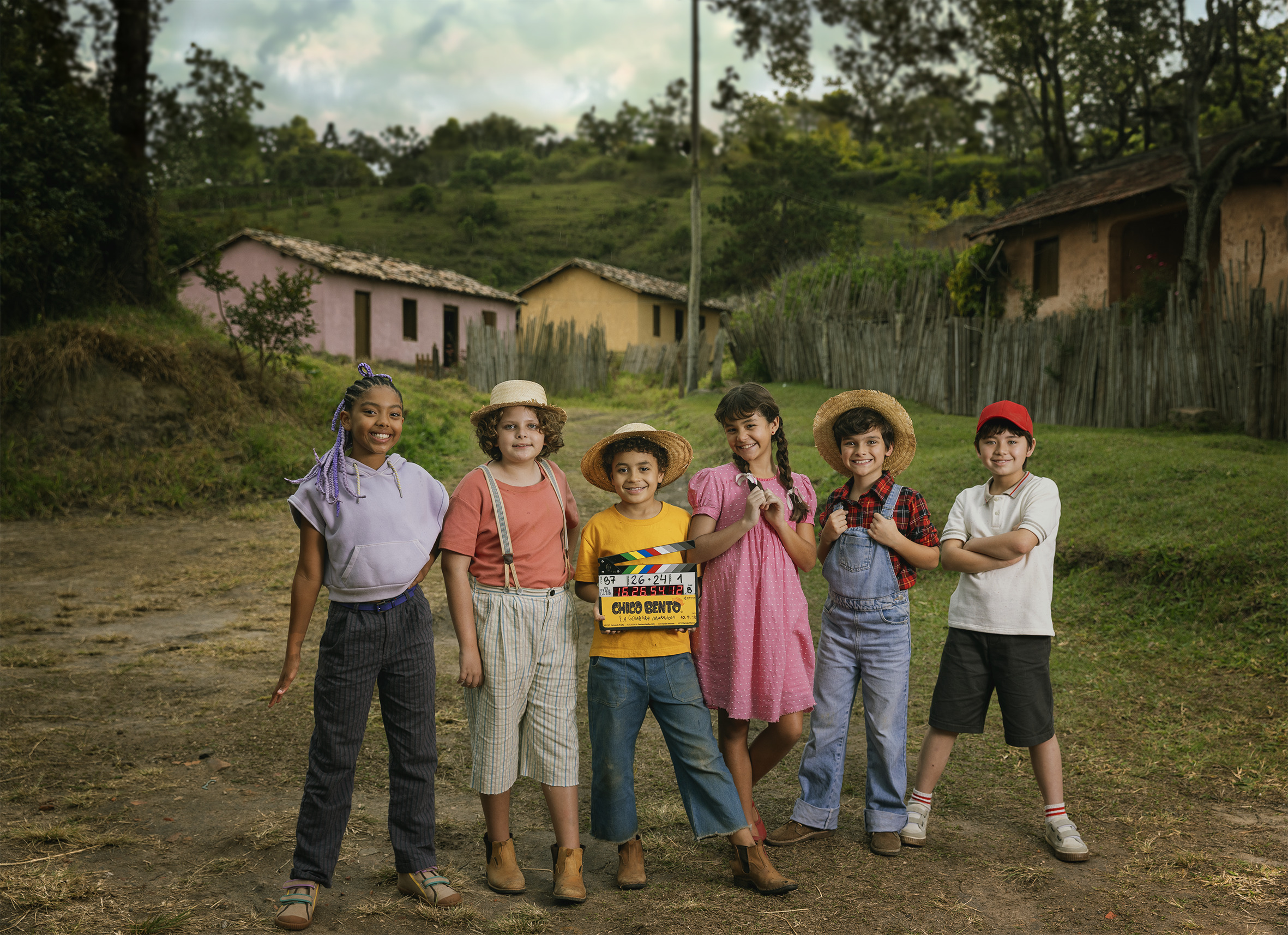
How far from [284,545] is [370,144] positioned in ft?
265

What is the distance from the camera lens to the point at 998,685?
337 cm

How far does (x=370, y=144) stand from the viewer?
8188 cm

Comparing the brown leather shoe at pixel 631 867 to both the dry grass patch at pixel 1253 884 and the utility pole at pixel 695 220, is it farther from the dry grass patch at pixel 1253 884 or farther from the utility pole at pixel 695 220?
the utility pole at pixel 695 220

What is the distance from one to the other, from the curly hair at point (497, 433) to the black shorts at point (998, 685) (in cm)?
156

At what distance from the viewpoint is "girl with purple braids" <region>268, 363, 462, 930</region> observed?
2.87 m

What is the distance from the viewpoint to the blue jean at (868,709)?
3.26 metres

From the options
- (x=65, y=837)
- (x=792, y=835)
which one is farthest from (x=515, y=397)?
(x=65, y=837)

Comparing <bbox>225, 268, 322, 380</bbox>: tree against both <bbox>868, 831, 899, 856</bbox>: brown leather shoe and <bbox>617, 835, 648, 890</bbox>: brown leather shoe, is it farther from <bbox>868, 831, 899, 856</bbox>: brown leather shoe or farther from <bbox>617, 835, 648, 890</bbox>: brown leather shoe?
<bbox>868, 831, 899, 856</bbox>: brown leather shoe

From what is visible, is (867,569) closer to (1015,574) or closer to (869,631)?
(869,631)

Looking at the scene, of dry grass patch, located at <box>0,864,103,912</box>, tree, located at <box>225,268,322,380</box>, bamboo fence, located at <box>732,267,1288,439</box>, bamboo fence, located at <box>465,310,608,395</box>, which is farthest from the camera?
bamboo fence, located at <box>465,310,608,395</box>

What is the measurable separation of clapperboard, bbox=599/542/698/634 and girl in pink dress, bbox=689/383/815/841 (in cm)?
14

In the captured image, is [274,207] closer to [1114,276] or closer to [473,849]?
[1114,276]

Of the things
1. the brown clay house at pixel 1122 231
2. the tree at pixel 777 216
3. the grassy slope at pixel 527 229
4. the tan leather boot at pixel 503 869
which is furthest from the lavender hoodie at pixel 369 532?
the grassy slope at pixel 527 229

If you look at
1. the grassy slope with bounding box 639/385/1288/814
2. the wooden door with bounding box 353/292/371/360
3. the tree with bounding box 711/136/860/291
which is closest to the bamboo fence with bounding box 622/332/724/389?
the wooden door with bounding box 353/292/371/360
